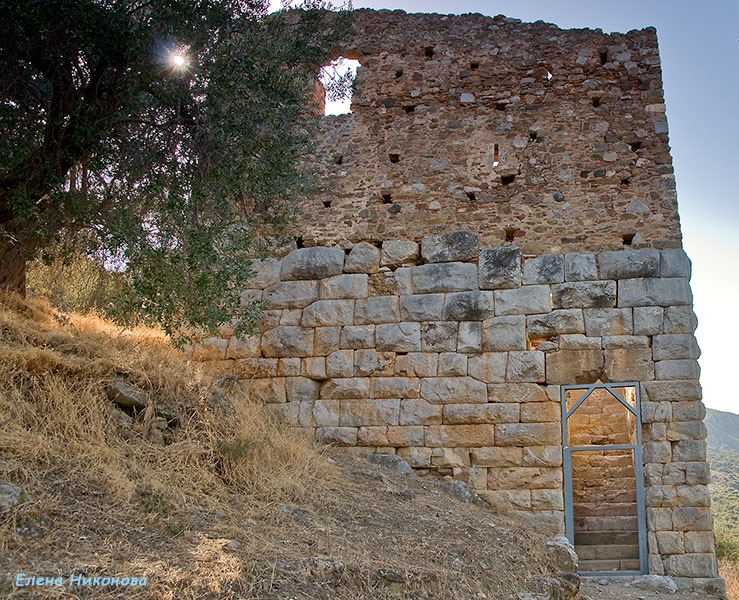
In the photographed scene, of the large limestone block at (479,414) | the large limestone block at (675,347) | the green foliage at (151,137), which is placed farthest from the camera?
the large limestone block at (479,414)

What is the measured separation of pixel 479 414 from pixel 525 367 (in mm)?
723

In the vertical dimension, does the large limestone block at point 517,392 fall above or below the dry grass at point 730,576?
above

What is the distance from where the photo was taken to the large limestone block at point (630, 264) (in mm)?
7891

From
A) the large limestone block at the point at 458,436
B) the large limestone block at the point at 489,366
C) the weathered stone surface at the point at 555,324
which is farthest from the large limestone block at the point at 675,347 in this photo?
the large limestone block at the point at 458,436

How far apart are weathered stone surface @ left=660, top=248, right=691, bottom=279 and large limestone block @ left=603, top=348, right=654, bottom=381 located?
Answer: 924mm

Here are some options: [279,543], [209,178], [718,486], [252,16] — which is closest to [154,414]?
[279,543]

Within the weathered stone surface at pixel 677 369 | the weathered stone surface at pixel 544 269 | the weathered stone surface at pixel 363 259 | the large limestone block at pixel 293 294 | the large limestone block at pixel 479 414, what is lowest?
the large limestone block at pixel 479 414

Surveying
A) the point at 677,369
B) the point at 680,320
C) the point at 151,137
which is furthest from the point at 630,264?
the point at 151,137

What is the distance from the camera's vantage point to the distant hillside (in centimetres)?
3328

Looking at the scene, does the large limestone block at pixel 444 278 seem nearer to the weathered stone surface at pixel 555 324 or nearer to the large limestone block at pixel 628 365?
the weathered stone surface at pixel 555 324

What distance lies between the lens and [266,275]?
902 centimetres

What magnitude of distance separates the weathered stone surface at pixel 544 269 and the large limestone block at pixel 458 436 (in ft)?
5.76

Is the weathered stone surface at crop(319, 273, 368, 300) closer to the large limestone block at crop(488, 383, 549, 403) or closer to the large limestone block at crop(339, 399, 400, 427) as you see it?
the large limestone block at crop(339, 399, 400, 427)

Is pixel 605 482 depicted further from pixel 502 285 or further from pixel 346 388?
pixel 346 388
